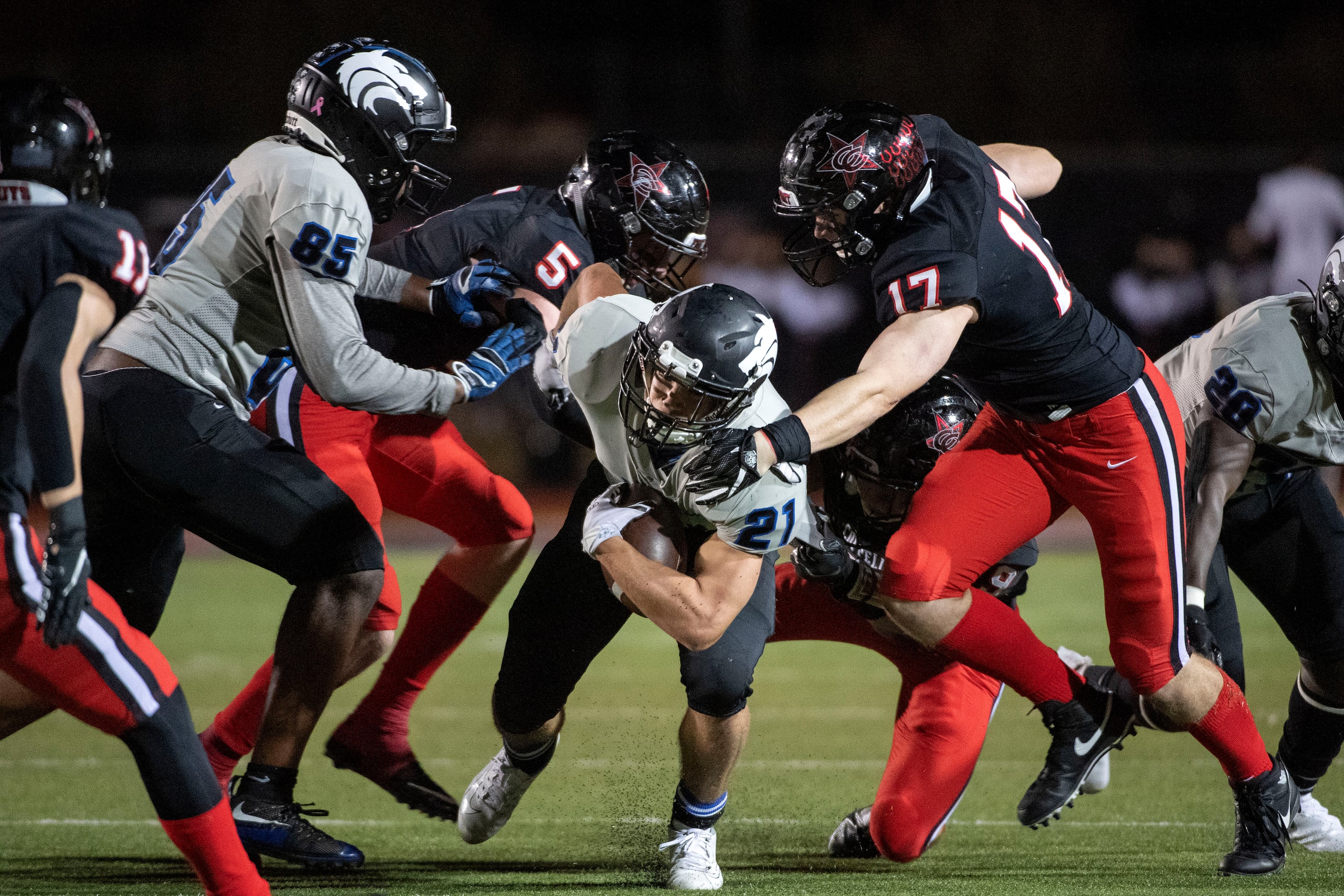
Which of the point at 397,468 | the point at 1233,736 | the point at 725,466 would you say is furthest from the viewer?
the point at 397,468

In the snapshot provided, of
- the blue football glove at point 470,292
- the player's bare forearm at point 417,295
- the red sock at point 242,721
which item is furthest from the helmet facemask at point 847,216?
the red sock at point 242,721

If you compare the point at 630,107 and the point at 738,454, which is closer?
the point at 738,454

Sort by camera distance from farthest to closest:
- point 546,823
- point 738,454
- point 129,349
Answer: point 546,823 → point 129,349 → point 738,454

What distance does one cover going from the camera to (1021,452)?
157 inches

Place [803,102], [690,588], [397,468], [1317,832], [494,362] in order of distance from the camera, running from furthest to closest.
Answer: [803,102] → [397,468] → [1317,832] → [494,362] → [690,588]

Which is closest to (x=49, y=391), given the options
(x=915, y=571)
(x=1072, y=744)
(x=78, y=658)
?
(x=78, y=658)

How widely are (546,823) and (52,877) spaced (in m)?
1.44

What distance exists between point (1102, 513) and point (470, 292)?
5.99 ft

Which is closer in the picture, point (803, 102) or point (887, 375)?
point (887, 375)

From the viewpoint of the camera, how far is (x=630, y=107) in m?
12.8

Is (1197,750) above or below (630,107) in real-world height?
above

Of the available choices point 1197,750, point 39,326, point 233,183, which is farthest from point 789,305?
point 39,326

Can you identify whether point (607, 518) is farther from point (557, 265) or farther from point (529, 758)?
point (557, 265)

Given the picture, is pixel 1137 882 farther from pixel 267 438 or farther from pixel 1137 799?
pixel 267 438
